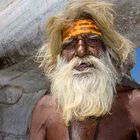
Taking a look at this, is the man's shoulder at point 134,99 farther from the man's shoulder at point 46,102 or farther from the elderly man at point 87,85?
the man's shoulder at point 46,102

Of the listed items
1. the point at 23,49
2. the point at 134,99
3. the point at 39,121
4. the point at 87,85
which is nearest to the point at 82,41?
the point at 87,85

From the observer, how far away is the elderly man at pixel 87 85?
145 inches

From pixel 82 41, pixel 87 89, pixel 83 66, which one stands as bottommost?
pixel 87 89

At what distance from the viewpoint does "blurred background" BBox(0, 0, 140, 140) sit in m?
4.66

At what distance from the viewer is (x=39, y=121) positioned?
386 cm

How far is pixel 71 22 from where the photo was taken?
378cm

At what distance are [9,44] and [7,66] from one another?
16 centimetres

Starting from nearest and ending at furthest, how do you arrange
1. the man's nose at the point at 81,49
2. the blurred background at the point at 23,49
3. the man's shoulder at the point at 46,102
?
the man's nose at the point at 81,49, the man's shoulder at the point at 46,102, the blurred background at the point at 23,49

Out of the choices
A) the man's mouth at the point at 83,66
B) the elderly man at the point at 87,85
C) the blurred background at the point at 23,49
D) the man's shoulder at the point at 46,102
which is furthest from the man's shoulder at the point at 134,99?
the blurred background at the point at 23,49

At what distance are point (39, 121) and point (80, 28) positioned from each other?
21.2 inches

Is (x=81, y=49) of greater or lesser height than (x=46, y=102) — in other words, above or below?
above

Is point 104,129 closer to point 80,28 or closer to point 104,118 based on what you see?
point 104,118

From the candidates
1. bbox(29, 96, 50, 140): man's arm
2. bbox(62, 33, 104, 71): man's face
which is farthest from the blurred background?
bbox(62, 33, 104, 71): man's face

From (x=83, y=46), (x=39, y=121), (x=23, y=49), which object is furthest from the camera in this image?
(x=23, y=49)
